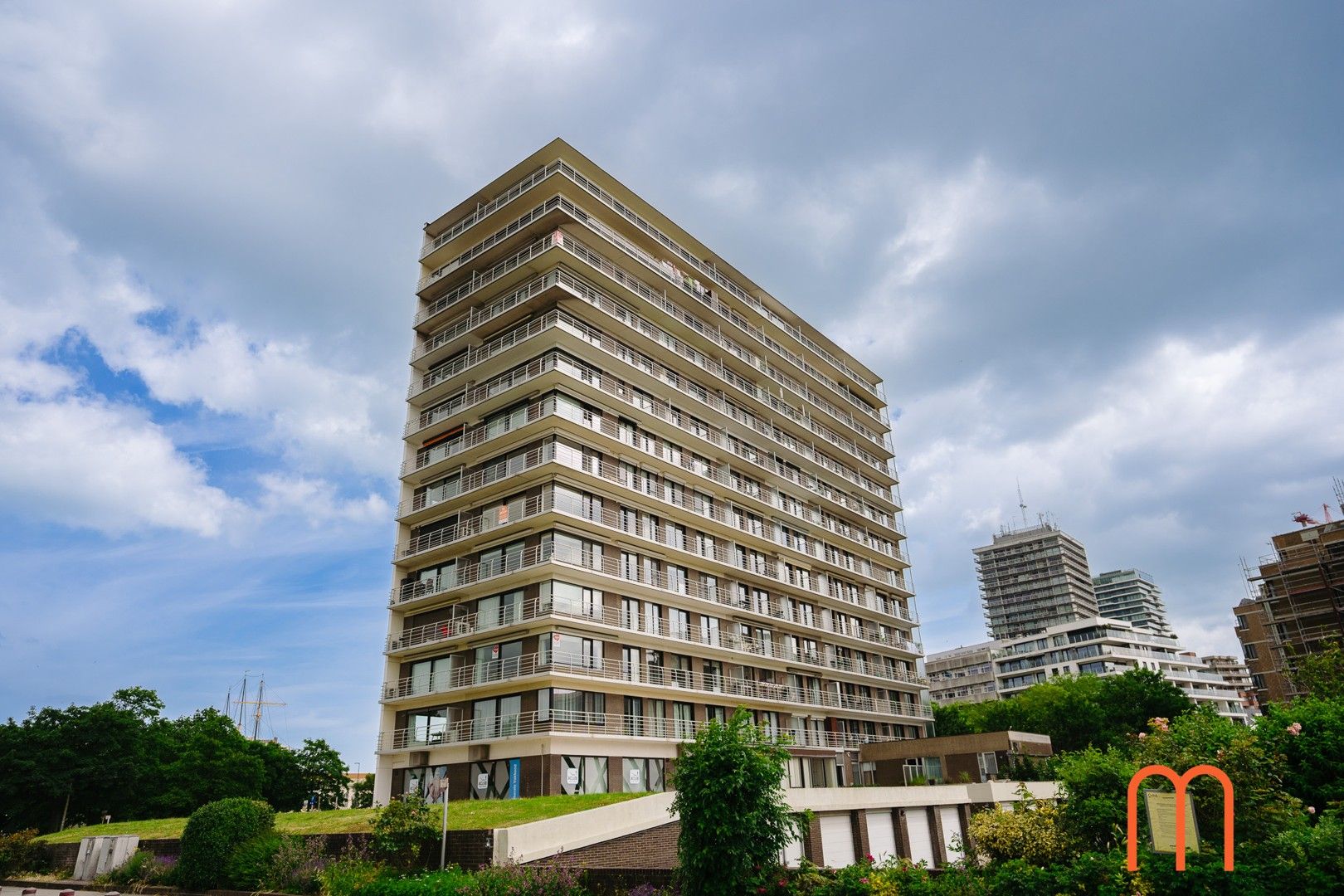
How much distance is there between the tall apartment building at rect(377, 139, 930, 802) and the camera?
120 ft

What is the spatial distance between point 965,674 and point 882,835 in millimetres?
104555

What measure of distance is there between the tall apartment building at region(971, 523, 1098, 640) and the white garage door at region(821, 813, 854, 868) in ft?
435

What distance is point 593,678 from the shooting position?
35688 mm

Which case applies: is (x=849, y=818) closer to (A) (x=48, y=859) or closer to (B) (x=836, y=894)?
(B) (x=836, y=894)

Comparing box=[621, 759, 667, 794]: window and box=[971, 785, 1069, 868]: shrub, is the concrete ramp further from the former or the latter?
box=[621, 759, 667, 794]: window

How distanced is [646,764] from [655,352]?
21548 mm

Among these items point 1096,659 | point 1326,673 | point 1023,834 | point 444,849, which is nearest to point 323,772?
point 444,849

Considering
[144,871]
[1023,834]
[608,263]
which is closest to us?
[1023,834]

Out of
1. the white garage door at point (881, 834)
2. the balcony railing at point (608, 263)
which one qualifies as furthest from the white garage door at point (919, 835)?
the balcony railing at point (608, 263)

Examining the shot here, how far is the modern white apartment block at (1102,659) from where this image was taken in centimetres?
11288

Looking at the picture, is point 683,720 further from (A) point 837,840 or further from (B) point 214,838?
(B) point 214,838

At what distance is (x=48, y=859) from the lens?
32.2 m

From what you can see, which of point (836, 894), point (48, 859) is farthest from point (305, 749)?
point (836, 894)

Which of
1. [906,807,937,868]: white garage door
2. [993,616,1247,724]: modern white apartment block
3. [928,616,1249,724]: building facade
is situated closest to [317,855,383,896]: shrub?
[906,807,937,868]: white garage door
